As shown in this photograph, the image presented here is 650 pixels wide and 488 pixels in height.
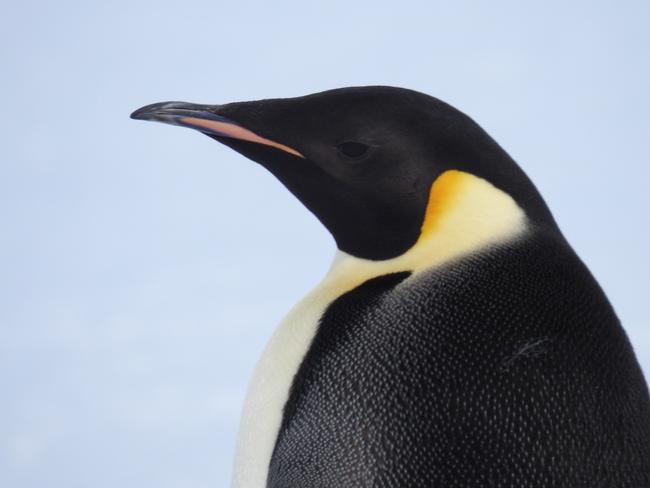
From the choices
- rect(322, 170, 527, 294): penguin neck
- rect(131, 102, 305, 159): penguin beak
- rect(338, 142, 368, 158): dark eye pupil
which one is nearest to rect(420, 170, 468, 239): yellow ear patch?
rect(322, 170, 527, 294): penguin neck

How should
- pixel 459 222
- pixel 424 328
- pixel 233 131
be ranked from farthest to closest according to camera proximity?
pixel 233 131 → pixel 459 222 → pixel 424 328

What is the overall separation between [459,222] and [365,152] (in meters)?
0.22

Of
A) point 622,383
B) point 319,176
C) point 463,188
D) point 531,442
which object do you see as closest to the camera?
point 531,442

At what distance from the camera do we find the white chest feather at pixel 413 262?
1841mm

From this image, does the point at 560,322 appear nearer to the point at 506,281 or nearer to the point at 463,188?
the point at 506,281

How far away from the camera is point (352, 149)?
1950 millimetres

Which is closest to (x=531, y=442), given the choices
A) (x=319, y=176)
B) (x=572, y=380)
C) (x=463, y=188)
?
(x=572, y=380)

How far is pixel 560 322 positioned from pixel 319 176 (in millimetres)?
570

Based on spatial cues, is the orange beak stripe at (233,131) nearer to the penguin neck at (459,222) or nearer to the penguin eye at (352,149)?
the penguin eye at (352,149)

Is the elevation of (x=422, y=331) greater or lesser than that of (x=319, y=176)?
lesser

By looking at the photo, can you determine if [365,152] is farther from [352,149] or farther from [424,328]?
[424,328]

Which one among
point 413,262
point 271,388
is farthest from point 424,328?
point 271,388

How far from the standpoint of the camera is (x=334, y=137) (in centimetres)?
196

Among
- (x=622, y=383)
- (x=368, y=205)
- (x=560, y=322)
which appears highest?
(x=368, y=205)
